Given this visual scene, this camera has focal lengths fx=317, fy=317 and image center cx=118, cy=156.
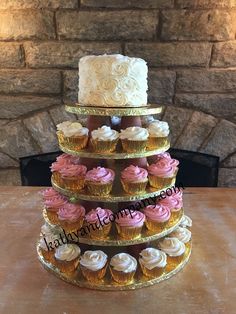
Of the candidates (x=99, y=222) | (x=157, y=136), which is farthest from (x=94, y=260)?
(x=157, y=136)

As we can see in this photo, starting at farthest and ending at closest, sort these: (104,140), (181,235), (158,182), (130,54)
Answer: (130,54) < (181,235) < (158,182) < (104,140)

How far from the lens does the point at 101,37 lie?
200 cm

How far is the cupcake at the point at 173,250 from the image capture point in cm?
112

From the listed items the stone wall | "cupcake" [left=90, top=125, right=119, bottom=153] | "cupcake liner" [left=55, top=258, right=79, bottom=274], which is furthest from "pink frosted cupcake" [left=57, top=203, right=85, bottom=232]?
the stone wall

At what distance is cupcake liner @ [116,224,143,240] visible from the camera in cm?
103

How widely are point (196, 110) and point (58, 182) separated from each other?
1274 mm

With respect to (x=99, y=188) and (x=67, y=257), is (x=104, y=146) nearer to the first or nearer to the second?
(x=99, y=188)

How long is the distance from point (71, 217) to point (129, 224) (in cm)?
19

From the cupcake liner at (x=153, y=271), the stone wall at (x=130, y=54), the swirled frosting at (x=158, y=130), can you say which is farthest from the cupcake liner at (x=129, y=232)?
the stone wall at (x=130, y=54)

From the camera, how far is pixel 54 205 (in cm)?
112

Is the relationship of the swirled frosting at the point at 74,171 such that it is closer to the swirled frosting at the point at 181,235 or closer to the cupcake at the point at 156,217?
the cupcake at the point at 156,217

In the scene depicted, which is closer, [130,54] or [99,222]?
[99,222]

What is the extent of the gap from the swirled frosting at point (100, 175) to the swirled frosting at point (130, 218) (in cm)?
13

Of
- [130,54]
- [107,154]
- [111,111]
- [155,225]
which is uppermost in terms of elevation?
[130,54]
